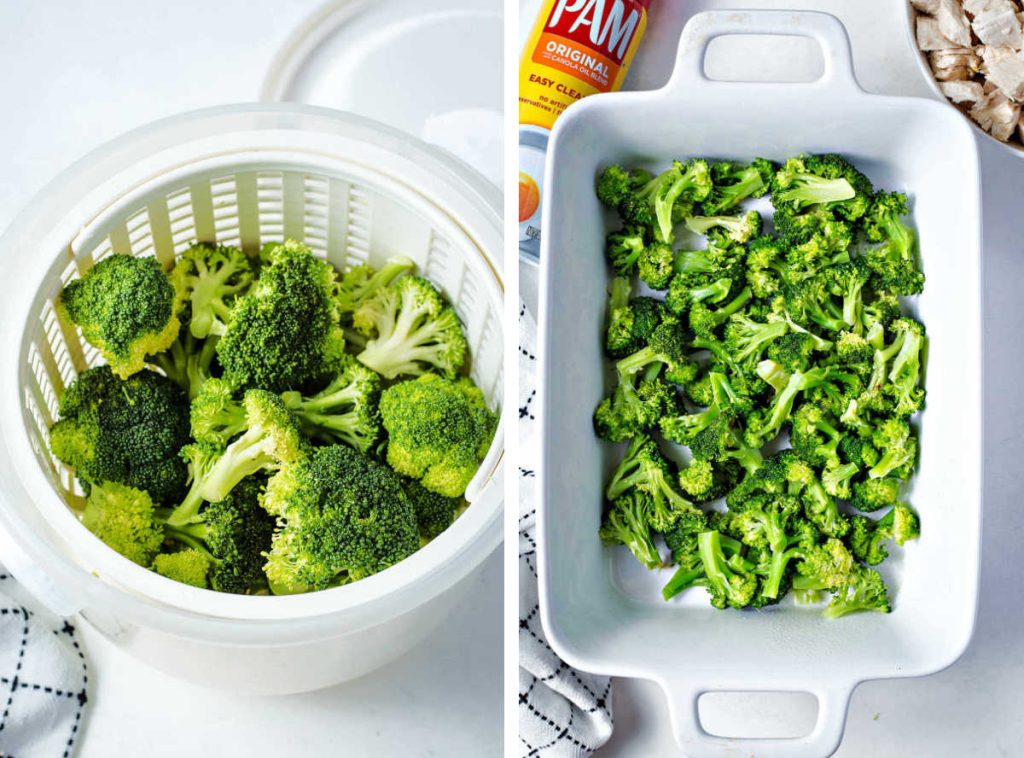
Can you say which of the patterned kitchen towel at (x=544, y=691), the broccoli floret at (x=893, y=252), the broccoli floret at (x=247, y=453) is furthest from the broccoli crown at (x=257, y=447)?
the broccoli floret at (x=893, y=252)

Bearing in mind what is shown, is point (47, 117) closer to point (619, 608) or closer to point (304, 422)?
point (304, 422)

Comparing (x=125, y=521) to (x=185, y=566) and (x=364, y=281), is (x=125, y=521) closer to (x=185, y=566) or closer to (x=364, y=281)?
(x=185, y=566)

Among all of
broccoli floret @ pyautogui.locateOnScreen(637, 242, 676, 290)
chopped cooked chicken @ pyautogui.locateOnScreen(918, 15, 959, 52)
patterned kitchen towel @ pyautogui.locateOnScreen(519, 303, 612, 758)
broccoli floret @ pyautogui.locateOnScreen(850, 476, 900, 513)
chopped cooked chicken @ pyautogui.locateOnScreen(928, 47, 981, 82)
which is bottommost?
patterned kitchen towel @ pyautogui.locateOnScreen(519, 303, 612, 758)

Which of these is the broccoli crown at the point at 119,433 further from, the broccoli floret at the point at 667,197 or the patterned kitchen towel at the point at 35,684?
the broccoli floret at the point at 667,197

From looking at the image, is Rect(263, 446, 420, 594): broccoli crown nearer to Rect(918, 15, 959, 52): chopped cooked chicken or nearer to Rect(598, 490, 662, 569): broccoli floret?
Rect(598, 490, 662, 569): broccoli floret

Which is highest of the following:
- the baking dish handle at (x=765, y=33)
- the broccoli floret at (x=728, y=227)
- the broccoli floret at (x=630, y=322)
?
the baking dish handle at (x=765, y=33)

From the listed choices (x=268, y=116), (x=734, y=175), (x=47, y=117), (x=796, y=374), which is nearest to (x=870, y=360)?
(x=796, y=374)

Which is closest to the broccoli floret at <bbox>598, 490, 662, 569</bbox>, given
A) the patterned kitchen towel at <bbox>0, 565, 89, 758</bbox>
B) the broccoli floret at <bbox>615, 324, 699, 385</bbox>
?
the broccoli floret at <bbox>615, 324, 699, 385</bbox>
